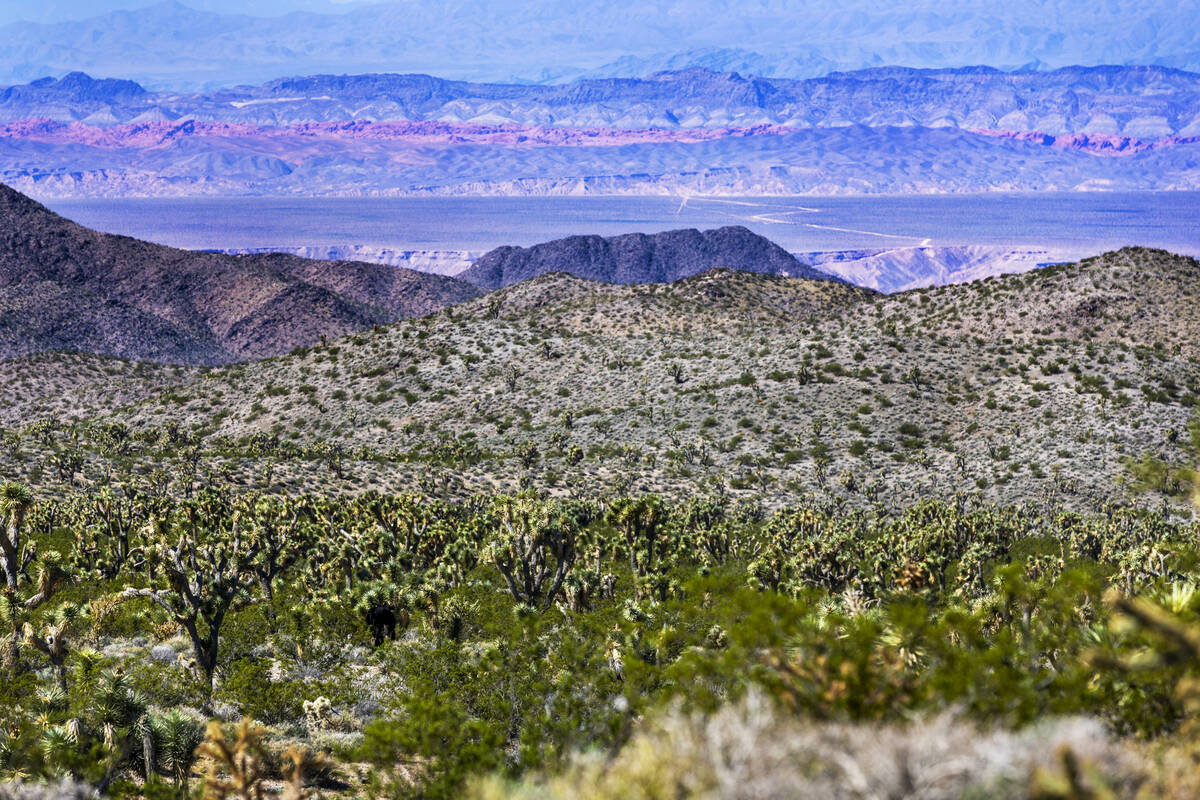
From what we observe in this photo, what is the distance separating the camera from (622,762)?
10.5 m

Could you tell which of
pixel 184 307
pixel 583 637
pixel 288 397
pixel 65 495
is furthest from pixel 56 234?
pixel 583 637

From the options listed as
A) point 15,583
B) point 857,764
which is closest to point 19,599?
point 15,583

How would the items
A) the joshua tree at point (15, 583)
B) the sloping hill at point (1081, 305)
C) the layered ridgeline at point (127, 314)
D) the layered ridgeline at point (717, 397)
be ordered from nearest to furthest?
the joshua tree at point (15, 583)
the layered ridgeline at point (717, 397)
the sloping hill at point (1081, 305)
the layered ridgeline at point (127, 314)

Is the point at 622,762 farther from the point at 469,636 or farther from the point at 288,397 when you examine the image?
the point at 288,397

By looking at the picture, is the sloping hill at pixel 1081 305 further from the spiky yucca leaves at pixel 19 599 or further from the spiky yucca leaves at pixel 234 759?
the spiky yucca leaves at pixel 234 759

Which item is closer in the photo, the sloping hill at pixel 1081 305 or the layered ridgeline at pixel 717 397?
the layered ridgeline at pixel 717 397

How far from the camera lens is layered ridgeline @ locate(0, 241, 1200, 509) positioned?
69.0 metres

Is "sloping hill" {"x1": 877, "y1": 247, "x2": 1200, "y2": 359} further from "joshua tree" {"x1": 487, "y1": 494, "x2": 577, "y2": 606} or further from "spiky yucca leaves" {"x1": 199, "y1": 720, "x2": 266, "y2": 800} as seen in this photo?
"spiky yucca leaves" {"x1": 199, "y1": 720, "x2": 266, "y2": 800}

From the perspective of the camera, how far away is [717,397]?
84250 millimetres

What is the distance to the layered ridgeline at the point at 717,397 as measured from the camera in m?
69.0

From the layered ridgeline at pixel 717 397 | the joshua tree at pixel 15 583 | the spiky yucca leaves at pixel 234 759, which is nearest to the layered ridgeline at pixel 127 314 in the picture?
the layered ridgeline at pixel 717 397

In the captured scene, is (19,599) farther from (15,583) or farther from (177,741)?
(177,741)

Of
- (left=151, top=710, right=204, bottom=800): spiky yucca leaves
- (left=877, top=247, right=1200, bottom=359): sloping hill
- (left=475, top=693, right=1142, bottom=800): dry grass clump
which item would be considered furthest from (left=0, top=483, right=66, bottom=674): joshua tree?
(left=877, top=247, right=1200, bottom=359): sloping hill

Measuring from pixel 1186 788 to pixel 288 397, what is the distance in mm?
95141
